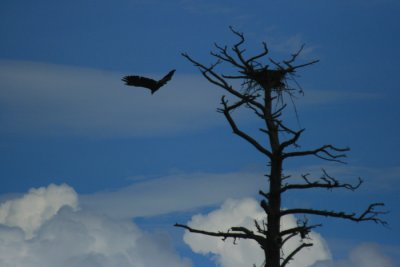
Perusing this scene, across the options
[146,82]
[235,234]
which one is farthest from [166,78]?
[235,234]

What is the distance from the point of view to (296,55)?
16.5 metres

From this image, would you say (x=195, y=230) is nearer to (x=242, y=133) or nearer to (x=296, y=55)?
(x=242, y=133)

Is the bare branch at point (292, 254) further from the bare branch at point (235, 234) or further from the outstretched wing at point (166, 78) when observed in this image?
the outstretched wing at point (166, 78)

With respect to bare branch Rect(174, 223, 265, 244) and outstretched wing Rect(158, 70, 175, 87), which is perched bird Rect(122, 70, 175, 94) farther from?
bare branch Rect(174, 223, 265, 244)

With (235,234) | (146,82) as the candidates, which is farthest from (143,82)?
(235,234)

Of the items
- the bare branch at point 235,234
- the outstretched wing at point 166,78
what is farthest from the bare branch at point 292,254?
the outstretched wing at point 166,78

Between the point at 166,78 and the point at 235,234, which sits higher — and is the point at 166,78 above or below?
above

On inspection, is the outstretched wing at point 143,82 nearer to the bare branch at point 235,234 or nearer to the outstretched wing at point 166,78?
the outstretched wing at point 166,78

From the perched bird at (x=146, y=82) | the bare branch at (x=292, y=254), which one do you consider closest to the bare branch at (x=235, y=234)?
the bare branch at (x=292, y=254)

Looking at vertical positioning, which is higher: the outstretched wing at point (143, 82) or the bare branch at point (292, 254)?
the outstretched wing at point (143, 82)

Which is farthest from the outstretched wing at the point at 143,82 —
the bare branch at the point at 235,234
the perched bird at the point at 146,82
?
the bare branch at the point at 235,234

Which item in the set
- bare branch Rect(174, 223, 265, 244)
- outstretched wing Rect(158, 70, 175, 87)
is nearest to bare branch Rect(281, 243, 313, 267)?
bare branch Rect(174, 223, 265, 244)

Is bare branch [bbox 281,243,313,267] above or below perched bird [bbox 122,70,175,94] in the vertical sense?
below

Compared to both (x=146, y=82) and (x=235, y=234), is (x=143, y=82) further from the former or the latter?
(x=235, y=234)
